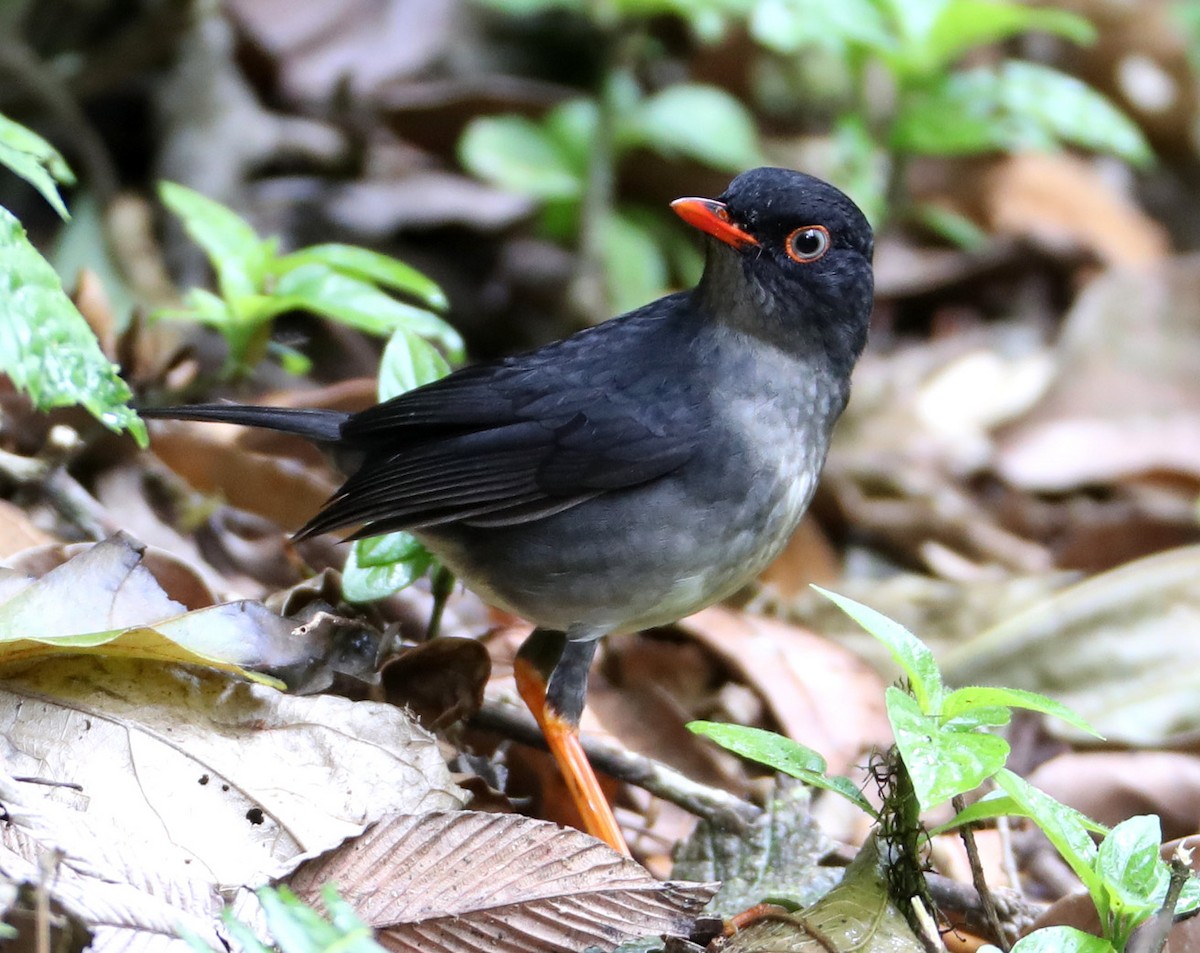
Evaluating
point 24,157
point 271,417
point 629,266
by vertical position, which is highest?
point 24,157

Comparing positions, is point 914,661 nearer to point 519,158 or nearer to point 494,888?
point 494,888

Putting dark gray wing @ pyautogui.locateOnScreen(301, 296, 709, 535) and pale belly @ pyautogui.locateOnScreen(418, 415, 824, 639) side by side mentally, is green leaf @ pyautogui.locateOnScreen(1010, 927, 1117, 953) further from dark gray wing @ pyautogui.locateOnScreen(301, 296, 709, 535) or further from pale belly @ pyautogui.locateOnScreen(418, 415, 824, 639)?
dark gray wing @ pyautogui.locateOnScreen(301, 296, 709, 535)

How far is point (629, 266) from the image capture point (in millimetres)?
7004

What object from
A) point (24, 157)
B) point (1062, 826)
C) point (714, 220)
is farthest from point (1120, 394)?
point (24, 157)

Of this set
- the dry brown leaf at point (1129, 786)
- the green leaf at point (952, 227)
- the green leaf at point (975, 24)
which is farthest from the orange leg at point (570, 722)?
the green leaf at point (952, 227)

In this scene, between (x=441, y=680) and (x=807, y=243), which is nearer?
(x=441, y=680)

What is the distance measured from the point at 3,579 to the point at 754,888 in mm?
1694

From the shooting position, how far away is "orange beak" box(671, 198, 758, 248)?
3812 mm

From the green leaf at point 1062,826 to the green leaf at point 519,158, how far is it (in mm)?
4566

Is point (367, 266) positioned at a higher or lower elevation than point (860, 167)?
higher

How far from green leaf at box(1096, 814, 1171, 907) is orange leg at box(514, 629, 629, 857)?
1.10 m

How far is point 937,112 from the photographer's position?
7.01 meters

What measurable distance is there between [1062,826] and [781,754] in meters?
0.50

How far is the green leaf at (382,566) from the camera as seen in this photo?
11.8 ft
